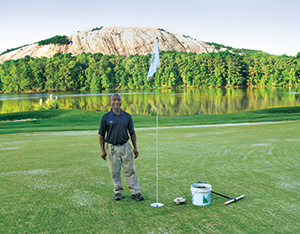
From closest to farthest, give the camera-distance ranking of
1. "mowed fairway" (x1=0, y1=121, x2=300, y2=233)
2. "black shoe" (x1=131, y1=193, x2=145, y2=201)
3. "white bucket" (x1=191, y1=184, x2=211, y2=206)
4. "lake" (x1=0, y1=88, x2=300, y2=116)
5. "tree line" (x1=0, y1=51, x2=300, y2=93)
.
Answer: "mowed fairway" (x1=0, y1=121, x2=300, y2=233)
"white bucket" (x1=191, y1=184, x2=211, y2=206)
"black shoe" (x1=131, y1=193, x2=145, y2=201)
"lake" (x1=0, y1=88, x2=300, y2=116)
"tree line" (x1=0, y1=51, x2=300, y2=93)

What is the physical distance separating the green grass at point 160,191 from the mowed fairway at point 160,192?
0.02 m

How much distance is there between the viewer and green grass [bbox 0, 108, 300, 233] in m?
5.28

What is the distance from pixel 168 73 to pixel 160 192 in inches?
5817

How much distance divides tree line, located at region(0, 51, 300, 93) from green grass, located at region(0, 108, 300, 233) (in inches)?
5449

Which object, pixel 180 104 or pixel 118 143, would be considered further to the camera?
pixel 180 104

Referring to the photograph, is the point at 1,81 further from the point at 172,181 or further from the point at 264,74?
the point at 172,181

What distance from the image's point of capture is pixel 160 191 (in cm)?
703

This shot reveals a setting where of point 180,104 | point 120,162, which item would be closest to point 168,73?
point 180,104

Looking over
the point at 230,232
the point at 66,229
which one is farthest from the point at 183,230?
the point at 66,229

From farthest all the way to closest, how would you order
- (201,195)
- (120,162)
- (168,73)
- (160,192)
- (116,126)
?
(168,73) → (160,192) → (120,162) → (116,126) → (201,195)

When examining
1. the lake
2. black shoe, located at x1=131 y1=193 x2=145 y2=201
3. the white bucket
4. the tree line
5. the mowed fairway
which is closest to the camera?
the mowed fairway

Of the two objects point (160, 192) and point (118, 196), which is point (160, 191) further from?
point (118, 196)

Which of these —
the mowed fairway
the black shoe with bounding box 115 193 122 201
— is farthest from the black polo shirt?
the mowed fairway

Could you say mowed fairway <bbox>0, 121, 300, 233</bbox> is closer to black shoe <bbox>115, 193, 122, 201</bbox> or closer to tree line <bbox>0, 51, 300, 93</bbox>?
black shoe <bbox>115, 193, 122, 201</bbox>
